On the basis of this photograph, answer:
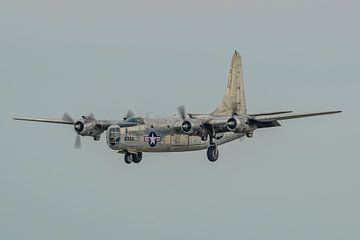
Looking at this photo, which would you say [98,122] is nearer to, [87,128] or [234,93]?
[87,128]

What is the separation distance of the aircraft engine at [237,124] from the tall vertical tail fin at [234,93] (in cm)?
786

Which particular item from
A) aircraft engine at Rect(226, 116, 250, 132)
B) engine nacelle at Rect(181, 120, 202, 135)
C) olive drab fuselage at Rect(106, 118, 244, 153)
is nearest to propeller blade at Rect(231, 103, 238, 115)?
olive drab fuselage at Rect(106, 118, 244, 153)

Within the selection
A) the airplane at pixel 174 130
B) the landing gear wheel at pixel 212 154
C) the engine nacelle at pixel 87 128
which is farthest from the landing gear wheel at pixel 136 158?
the landing gear wheel at pixel 212 154

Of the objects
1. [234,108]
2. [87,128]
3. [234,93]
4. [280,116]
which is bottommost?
[280,116]

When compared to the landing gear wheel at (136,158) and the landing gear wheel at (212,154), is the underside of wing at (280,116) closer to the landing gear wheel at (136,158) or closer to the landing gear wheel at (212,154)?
the landing gear wheel at (212,154)

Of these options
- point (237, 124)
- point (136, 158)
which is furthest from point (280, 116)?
point (136, 158)

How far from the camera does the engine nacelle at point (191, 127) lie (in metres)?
69.3

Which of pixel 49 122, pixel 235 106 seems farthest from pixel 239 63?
pixel 49 122

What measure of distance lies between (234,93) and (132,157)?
1135cm

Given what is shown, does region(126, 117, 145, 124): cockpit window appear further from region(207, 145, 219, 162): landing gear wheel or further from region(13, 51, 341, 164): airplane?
region(207, 145, 219, 162): landing gear wheel

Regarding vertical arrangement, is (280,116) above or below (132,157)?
above

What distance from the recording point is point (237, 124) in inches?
2697

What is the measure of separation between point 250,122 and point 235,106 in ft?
25.4

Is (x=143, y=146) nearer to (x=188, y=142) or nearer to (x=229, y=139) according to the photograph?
(x=188, y=142)
